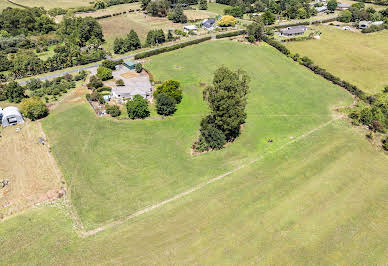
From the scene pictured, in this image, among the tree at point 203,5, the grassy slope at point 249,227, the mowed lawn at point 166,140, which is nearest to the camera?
the grassy slope at point 249,227

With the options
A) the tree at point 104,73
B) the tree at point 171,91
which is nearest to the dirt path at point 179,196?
the tree at point 171,91

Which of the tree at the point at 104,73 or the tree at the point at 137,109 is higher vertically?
the tree at the point at 104,73

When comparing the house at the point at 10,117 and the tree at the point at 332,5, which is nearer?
the house at the point at 10,117

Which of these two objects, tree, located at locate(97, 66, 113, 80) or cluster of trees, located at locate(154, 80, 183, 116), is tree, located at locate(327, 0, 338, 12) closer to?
cluster of trees, located at locate(154, 80, 183, 116)

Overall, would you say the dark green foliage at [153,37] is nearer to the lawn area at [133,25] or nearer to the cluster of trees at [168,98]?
the lawn area at [133,25]

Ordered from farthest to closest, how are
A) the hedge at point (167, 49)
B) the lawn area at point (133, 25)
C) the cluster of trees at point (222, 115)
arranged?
the lawn area at point (133, 25)
the hedge at point (167, 49)
the cluster of trees at point (222, 115)

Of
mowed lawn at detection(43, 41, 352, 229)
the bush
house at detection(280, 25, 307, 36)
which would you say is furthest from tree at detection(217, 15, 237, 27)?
the bush

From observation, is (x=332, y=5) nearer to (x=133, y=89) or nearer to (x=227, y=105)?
(x=133, y=89)

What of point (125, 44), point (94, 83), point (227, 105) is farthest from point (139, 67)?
point (227, 105)
